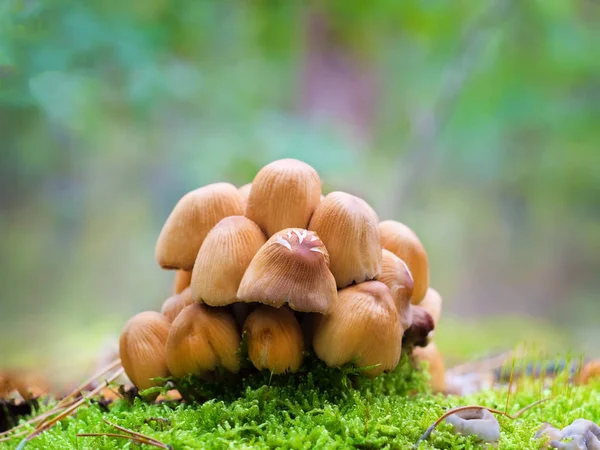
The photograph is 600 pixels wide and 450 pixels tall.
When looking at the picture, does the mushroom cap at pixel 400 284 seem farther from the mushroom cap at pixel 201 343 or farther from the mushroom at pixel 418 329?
the mushroom cap at pixel 201 343

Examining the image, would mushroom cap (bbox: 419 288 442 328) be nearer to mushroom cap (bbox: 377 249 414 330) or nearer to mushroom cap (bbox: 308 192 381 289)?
mushroom cap (bbox: 377 249 414 330)

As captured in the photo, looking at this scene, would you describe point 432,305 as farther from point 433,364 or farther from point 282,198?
point 282,198

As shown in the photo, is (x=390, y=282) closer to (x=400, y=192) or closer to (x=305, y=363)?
(x=305, y=363)

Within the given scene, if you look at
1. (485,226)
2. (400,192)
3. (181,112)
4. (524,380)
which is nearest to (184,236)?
(524,380)

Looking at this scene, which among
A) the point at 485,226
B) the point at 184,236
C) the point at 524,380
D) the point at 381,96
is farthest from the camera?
the point at 485,226

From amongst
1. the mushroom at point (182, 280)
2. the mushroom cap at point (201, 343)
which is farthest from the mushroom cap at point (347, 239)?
the mushroom at point (182, 280)

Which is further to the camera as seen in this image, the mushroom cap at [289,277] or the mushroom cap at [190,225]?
the mushroom cap at [190,225]
